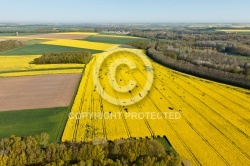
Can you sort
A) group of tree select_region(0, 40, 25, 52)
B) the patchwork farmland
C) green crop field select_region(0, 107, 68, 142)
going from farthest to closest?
1. group of tree select_region(0, 40, 25, 52)
2. green crop field select_region(0, 107, 68, 142)
3. the patchwork farmland

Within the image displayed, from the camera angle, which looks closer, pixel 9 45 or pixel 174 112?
pixel 174 112

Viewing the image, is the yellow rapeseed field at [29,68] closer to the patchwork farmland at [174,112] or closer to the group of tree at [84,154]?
the patchwork farmland at [174,112]

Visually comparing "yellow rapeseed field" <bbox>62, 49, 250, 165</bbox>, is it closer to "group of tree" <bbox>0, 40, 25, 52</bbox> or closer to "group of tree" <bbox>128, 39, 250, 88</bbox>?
"group of tree" <bbox>128, 39, 250, 88</bbox>

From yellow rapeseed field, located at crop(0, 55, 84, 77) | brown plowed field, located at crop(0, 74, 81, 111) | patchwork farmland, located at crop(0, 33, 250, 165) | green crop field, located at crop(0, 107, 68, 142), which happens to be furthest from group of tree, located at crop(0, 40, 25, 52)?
green crop field, located at crop(0, 107, 68, 142)

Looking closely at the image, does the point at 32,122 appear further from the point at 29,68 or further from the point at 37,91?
the point at 29,68

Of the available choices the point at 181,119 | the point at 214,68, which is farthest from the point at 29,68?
the point at 214,68

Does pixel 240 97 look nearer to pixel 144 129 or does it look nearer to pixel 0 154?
pixel 144 129

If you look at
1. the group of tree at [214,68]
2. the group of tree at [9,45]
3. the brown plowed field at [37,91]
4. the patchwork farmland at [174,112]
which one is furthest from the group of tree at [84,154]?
the group of tree at [9,45]
